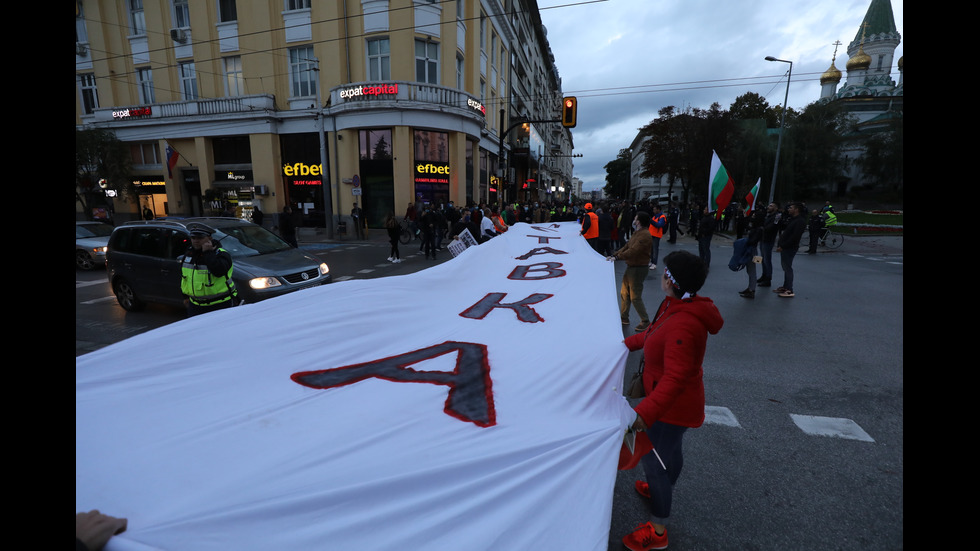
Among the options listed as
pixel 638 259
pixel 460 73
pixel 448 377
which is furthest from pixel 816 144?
pixel 448 377

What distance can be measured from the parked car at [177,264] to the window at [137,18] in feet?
89.9

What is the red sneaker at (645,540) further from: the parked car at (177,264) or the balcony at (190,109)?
the balcony at (190,109)

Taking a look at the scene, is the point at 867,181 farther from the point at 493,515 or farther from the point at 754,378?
the point at 493,515

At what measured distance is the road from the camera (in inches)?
103

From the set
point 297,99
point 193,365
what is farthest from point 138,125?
point 193,365

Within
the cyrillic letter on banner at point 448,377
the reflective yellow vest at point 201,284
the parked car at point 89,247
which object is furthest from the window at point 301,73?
the cyrillic letter on banner at point 448,377

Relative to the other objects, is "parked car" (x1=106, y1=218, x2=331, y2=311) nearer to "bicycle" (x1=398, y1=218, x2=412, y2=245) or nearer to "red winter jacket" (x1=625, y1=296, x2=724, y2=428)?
"red winter jacket" (x1=625, y1=296, x2=724, y2=428)

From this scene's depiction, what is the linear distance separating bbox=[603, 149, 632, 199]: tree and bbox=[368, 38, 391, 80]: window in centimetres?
11004

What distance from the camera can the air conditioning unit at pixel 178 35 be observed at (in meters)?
23.5
